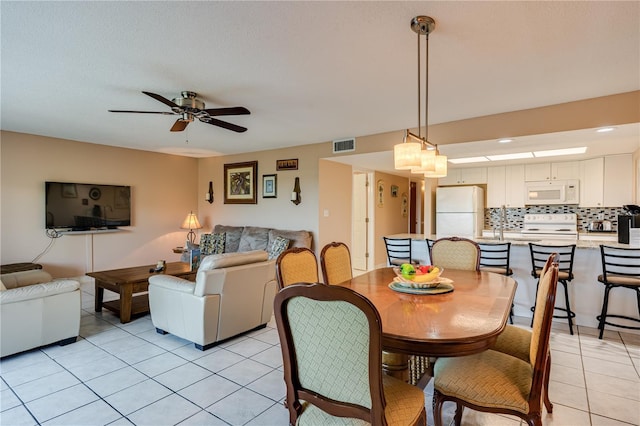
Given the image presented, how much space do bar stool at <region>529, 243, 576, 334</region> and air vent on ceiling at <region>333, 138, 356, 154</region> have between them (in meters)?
2.67

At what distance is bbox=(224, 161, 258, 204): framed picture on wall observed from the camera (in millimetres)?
6383

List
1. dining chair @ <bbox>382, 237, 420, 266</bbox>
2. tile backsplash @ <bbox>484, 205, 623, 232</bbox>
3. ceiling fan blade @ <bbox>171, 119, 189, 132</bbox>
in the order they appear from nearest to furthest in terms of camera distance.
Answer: ceiling fan blade @ <bbox>171, 119, 189, 132</bbox>
dining chair @ <bbox>382, 237, 420, 266</bbox>
tile backsplash @ <bbox>484, 205, 623, 232</bbox>

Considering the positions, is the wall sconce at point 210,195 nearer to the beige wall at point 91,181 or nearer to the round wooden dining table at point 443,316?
the beige wall at point 91,181

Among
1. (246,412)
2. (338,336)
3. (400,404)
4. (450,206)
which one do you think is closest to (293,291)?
(338,336)

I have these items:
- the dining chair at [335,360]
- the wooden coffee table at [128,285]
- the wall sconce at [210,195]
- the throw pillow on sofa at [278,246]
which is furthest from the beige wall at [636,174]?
the wall sconce at [210,195]

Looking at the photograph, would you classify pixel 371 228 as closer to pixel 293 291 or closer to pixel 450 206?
pixel 450 206

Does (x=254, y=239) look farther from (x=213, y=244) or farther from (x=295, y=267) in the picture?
(x=295, y=267)

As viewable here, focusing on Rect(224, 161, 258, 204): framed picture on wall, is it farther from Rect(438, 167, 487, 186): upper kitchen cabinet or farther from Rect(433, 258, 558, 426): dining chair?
Rect(433, 258, 558, 426): dining chair

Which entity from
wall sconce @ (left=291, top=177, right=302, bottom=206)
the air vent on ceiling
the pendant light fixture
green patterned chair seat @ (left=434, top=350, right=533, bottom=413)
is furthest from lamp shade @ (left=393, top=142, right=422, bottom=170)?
wall sconce @ (left=291, top=177, right=302, bottom=206)

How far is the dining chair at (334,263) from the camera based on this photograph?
267 cm

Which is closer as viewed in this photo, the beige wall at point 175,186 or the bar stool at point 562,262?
the bar stool at point 562,262

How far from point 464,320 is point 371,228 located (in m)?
5.35

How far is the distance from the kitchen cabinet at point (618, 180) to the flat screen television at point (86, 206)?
25.7ft

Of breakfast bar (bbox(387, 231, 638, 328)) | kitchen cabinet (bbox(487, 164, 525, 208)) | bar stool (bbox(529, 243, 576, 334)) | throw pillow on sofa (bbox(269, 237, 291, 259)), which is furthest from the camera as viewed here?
kitchen cabinet (bbox(487, 164, 525, 208))
